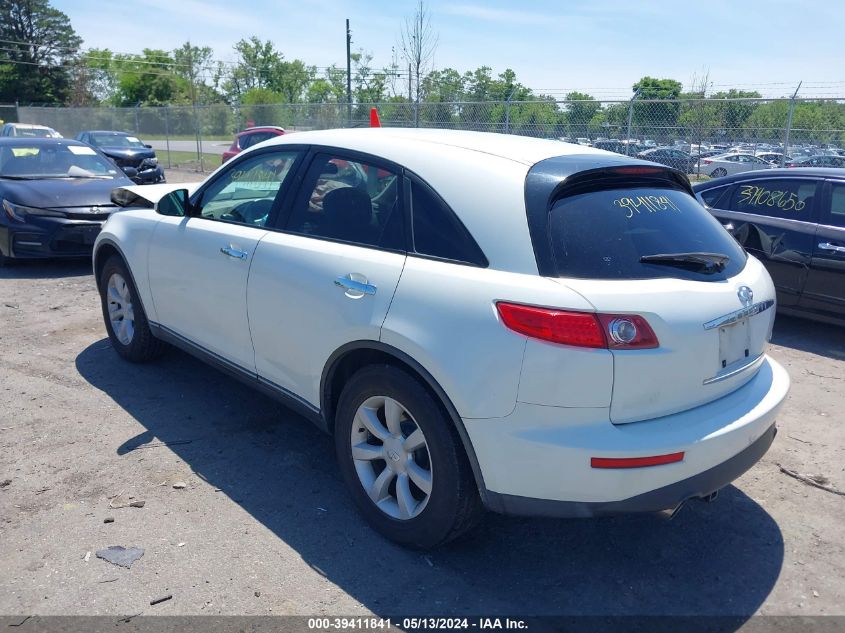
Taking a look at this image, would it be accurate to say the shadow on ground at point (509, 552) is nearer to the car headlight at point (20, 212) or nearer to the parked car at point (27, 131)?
the car headlight at point (20, 212)

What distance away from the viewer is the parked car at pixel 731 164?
39.5 ft

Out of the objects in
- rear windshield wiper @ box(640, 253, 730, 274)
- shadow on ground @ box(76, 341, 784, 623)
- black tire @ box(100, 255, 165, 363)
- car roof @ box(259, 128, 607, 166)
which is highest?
car roof @ box(259, 128, 607, 166)

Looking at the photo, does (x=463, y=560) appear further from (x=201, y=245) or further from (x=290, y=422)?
(x=201, y=245)

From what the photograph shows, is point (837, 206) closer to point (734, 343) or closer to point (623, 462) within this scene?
point (734, 343)

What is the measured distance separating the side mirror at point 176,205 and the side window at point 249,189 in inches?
3.9

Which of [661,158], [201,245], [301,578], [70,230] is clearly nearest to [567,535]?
[301,578]

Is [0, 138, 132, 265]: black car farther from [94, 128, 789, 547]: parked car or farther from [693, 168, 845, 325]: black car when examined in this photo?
[693, 168, 845, 325]: black car

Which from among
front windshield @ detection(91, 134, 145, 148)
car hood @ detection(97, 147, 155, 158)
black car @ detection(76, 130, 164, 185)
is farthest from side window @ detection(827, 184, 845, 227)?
front windshield @ detection(91, 134, 145, 148)

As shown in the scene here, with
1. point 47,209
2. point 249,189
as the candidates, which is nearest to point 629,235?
point 249,189

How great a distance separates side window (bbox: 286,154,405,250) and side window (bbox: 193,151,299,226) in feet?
0.90

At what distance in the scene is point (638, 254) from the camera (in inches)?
111

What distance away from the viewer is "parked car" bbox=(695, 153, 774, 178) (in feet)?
39.5

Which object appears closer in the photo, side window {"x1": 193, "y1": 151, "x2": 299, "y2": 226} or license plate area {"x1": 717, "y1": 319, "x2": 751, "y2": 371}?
license plate area {"x1": 717, "y1": 319, "x2": 751, "y2": 371}

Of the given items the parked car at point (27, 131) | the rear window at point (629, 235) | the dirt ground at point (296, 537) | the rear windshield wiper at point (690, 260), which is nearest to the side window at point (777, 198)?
the dirt ground at point (296, 537)
